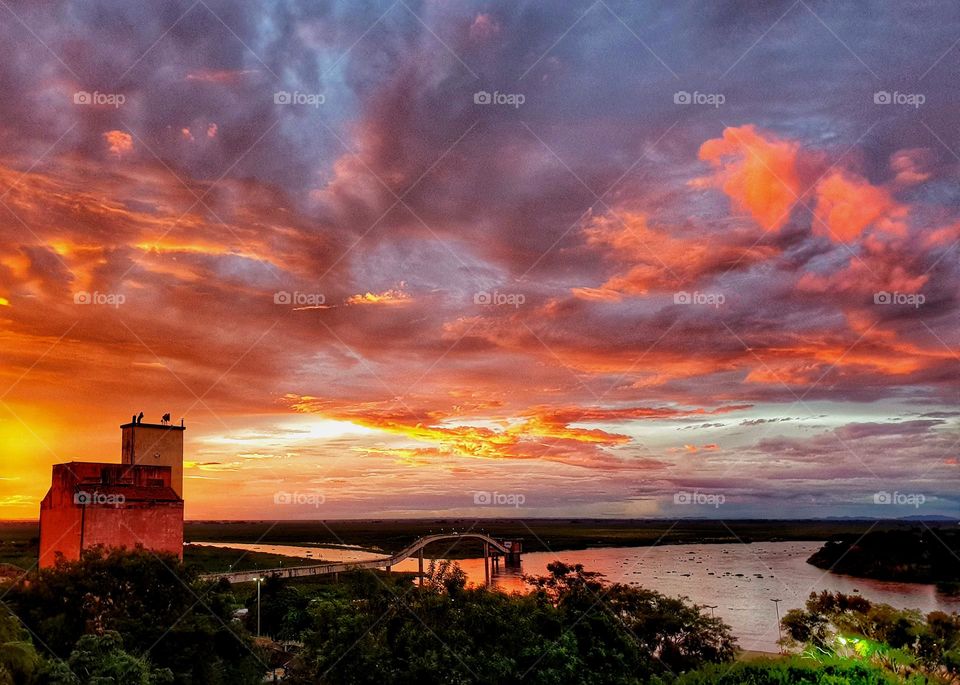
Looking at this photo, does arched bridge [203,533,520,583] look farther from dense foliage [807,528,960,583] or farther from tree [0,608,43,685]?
dense foliage [807,528,960,583]

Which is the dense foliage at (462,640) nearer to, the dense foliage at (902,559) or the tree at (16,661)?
the tree at (16,661)

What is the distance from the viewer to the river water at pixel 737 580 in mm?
46716

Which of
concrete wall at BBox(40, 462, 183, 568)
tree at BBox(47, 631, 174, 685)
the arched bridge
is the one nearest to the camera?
tree at BBox(47, 631, 174, 685)

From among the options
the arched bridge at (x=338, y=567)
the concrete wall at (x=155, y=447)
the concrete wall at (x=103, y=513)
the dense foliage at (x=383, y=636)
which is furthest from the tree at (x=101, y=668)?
the arched bridge at (x=338, y=567)

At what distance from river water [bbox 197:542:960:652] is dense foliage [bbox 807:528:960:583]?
1.88 metres

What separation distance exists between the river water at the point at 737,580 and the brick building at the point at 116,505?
21044 mm

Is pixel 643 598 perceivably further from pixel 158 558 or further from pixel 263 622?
pixel 263 622

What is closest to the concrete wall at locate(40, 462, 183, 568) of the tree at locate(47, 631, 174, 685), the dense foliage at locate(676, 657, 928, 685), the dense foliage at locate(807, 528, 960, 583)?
the tree at locate(47, 631, 174, 685)

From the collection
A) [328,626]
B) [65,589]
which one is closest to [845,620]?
[328,626]

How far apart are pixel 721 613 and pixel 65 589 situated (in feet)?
127

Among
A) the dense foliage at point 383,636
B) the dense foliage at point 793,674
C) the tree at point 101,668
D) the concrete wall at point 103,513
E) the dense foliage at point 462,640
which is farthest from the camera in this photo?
the concrete wall at point 103,513

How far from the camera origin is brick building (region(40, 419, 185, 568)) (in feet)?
94.8

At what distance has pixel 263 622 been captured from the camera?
136 feet

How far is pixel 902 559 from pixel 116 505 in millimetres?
63697
